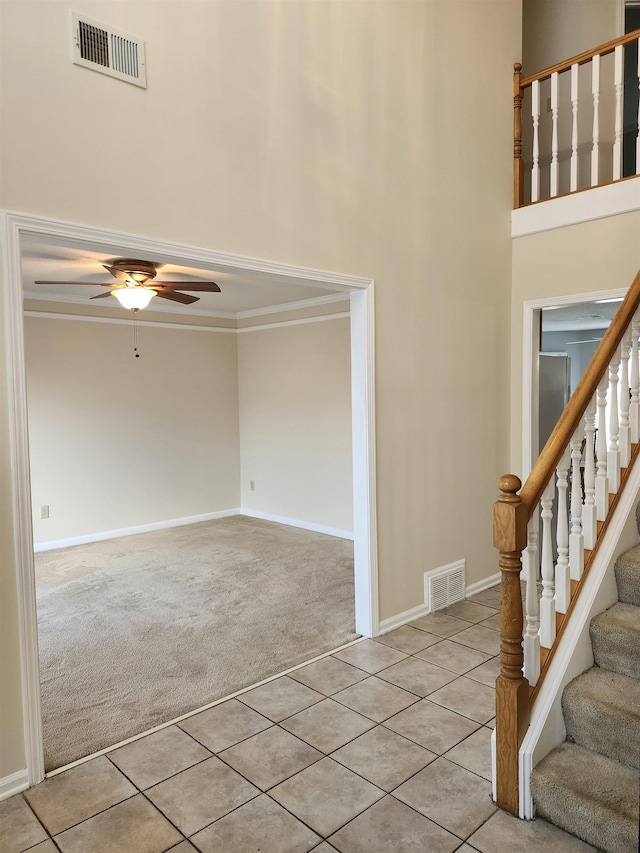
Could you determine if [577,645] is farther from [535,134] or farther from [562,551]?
[535,134]

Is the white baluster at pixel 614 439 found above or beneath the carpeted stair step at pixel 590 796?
above

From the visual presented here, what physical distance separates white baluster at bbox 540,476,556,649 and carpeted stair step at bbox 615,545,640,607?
1.28 feet

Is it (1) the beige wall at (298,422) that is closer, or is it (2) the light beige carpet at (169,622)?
(2) the light beige carpet at (169,622)

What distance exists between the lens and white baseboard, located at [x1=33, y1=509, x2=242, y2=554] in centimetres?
591

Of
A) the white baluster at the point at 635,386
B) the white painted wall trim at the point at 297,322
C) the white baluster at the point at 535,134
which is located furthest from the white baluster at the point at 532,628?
the white painted wall trim at the point at 297,322

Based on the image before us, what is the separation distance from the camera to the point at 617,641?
221 cm

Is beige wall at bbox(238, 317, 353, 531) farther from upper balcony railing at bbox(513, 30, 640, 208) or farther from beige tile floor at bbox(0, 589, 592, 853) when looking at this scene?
beige tile floor at bbox(0, 589, 592, 853)

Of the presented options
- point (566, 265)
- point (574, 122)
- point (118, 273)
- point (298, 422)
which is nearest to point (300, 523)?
point (298, 422)

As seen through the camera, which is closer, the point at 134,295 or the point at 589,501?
the point at 589,501

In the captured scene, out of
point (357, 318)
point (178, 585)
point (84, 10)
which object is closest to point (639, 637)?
point (357, 318)

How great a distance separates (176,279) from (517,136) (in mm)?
3038

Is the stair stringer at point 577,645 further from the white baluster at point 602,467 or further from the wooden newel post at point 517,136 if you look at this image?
the wooden newel post at point 517,136

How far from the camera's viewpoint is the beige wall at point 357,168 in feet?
7.53

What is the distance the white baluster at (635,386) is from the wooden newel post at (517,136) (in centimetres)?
195
